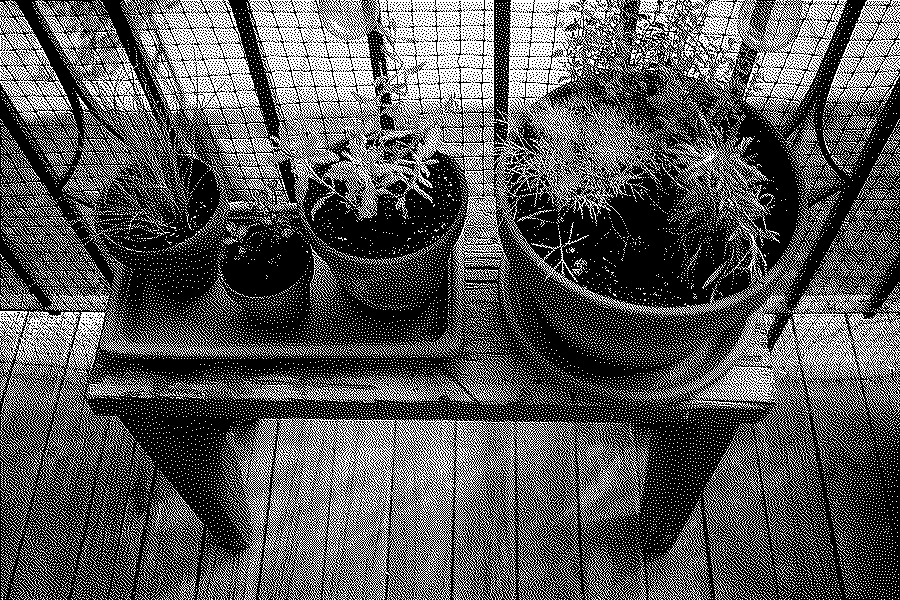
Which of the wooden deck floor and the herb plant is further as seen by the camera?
the wooden deck floor

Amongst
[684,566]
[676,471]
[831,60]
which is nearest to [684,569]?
[684,566]

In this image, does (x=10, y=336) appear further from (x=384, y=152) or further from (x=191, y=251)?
(x=384, y=152)

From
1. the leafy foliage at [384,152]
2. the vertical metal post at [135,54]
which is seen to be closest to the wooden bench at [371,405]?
the leafy foliage at [384,152]

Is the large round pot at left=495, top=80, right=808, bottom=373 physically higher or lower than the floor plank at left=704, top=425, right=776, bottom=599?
higher

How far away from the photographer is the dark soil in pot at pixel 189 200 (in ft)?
2.51

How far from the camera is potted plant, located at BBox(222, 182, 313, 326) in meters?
0.78

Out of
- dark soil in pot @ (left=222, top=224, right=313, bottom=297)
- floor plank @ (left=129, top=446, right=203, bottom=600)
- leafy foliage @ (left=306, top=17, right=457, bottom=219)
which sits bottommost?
floor plank @ (left=129, top=446, right=203, bottom=600)

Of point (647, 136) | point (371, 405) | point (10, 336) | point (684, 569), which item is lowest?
point (684, 569)

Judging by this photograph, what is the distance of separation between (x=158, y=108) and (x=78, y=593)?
2.19 feet

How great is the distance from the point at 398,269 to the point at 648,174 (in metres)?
0.34

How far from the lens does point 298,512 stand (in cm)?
89

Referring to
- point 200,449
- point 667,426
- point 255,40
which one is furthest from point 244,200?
point 667,426

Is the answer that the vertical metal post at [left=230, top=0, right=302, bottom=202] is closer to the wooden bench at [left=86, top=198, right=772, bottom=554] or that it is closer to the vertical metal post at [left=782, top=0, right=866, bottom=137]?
the wooden bench at [left=86, top=198, right=772, bottom=554]

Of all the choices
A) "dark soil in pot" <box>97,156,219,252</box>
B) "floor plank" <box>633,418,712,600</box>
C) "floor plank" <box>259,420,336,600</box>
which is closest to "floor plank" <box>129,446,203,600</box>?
"floor plank" <box>259,420,336,600</box>
